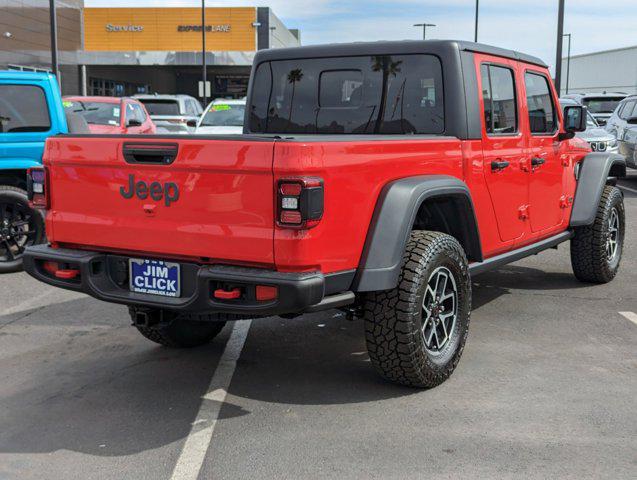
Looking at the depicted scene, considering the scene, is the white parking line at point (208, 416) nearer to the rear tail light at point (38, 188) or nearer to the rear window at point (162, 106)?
the rear tail light at point (38, 188)

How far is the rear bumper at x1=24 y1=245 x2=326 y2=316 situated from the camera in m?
3.47

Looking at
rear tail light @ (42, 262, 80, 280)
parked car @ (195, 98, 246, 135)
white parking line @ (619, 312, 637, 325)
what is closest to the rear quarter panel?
rear tail light @ (42, 262, 80, 280)

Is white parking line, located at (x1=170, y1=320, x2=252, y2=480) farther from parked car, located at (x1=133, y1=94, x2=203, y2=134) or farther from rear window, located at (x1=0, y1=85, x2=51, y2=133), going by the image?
parked car, located at (x1=133, y1=94, x2=203, y2=134)

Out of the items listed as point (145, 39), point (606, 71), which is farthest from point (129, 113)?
point (606, 71)

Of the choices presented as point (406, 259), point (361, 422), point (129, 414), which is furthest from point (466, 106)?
point (129, 414)

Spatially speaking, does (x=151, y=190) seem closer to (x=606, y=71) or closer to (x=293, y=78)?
(x=293, y=78)

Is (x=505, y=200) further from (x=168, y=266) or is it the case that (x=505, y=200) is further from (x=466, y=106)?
(x=168, y=266)

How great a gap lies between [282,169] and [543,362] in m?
2.33

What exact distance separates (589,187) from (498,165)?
6.23ft

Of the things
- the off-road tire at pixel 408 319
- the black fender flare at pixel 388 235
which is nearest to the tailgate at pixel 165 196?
the black fender flare at pixel 388 235

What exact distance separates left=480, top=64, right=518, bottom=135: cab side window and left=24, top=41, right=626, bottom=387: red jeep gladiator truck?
2 centimetres

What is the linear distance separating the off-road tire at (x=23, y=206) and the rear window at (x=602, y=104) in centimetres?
1718

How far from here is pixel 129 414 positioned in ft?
13.0

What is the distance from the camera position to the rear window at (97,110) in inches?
517
